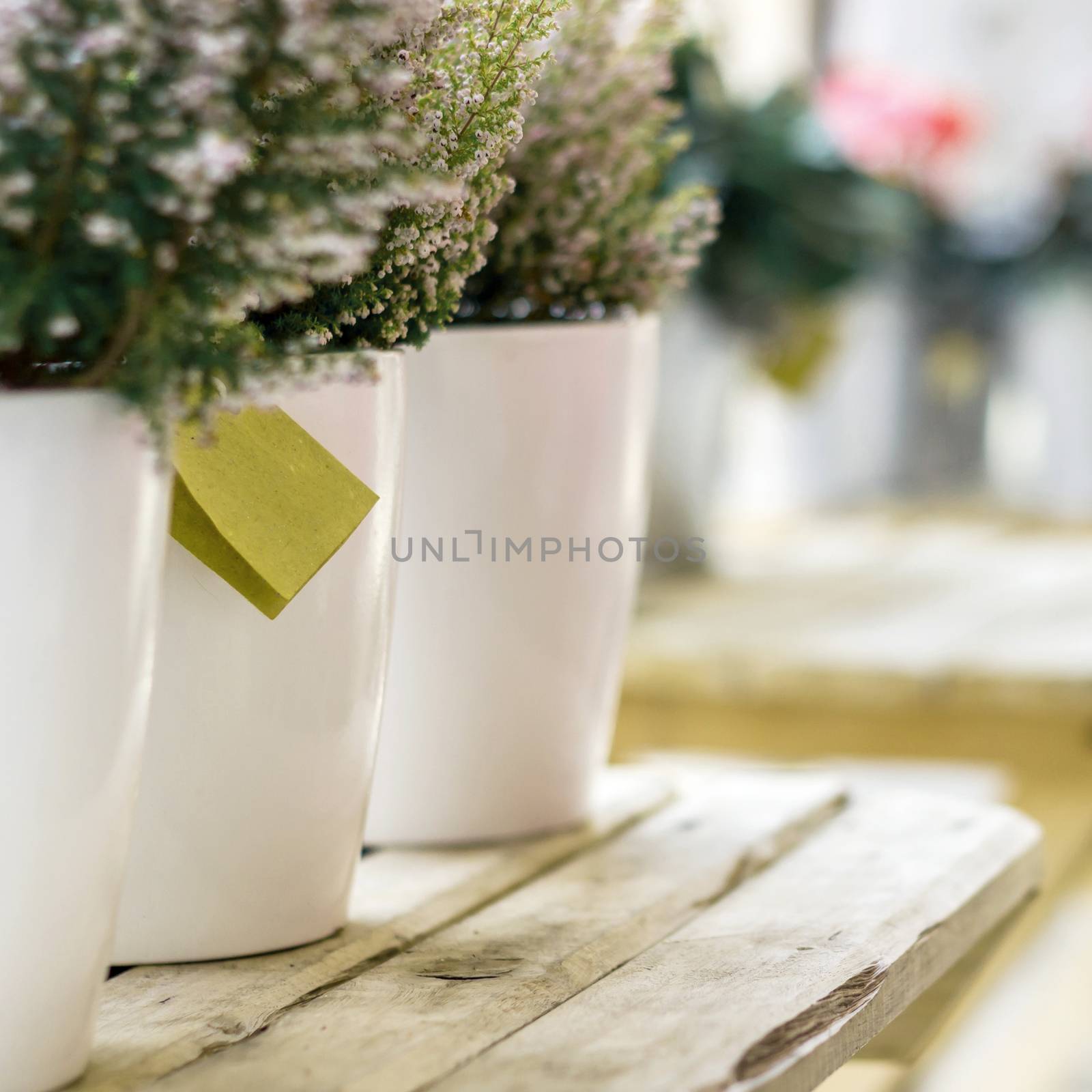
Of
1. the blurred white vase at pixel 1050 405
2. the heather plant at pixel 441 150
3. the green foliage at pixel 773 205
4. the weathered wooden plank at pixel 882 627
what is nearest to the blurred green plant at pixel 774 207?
the green foliage at pixel 773 205

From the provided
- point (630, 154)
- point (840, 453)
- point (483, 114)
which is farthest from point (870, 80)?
point (483, 114)

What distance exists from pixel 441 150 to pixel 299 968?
256mm

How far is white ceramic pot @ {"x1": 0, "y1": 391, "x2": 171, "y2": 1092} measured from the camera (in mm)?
376

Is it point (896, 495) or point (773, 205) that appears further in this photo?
point (896, 495)

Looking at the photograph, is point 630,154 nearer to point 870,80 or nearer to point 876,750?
point 876,750

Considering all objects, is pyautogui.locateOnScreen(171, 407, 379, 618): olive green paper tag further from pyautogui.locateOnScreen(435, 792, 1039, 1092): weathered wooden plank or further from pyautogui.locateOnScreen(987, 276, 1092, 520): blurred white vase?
pyautogui.locateOnScreen(987, 276, 1092, 520): blurred white vase

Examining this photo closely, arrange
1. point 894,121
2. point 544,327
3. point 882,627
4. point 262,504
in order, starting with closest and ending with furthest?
point 262,504 → point 544,327 → point 882,627 → point 894,121

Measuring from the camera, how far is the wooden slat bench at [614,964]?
0.42m

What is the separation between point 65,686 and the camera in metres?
0.39

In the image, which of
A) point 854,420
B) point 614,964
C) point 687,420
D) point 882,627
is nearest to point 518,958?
point 614,964

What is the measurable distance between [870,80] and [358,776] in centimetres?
145

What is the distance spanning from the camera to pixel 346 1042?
0.44 m

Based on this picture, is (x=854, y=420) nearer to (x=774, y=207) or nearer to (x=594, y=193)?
(x=774, y=207)

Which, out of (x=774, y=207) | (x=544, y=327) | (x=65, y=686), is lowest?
(x=65, y=686)
